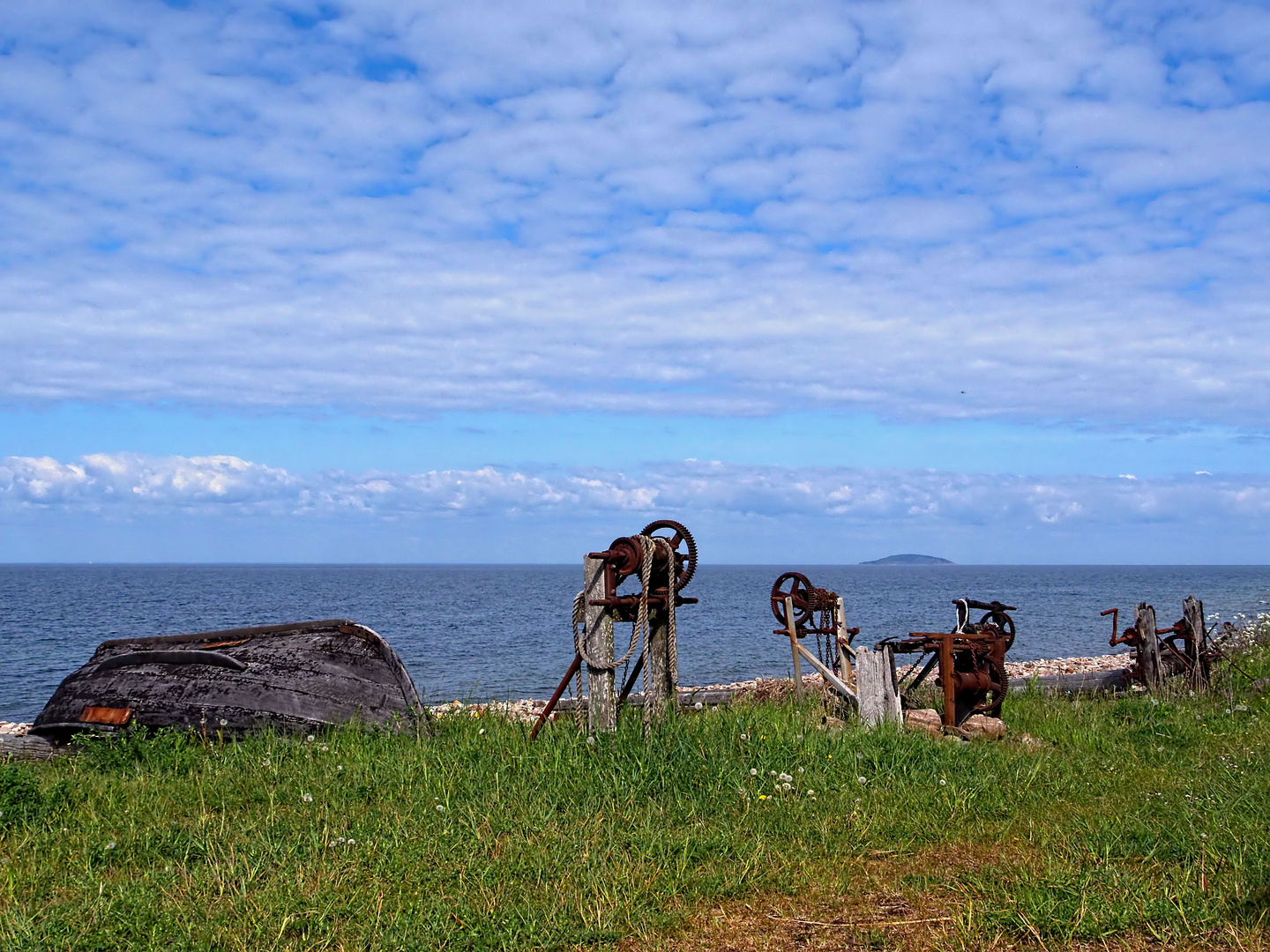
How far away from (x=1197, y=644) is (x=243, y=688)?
518 inches

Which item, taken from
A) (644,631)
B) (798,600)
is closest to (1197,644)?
(798,600)

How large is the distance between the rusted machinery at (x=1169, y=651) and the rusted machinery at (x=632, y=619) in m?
8.20

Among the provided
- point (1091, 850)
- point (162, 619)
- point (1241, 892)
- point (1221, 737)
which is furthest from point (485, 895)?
point (162, 619)

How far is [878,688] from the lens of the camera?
400 inches

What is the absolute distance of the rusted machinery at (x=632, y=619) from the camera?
8.48 m

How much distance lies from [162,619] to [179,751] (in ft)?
181

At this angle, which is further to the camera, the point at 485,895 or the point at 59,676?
the point at 59,676

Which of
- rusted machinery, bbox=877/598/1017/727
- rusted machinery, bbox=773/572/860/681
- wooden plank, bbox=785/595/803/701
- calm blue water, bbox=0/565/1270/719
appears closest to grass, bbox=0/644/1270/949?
rusted machinery, bbox=877/598/1017/727

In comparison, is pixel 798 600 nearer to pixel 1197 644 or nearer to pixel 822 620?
pixel 822 620

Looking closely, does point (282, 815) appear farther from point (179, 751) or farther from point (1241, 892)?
point (1241, 892)

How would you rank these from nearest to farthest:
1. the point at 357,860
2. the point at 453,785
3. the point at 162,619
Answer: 1. the point at 357,860
2. the point at 453,785
3. the point at 162,619

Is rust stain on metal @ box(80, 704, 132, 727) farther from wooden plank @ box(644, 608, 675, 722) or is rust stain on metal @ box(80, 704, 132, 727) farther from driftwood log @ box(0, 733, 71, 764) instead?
wooden plank @ box(644, 608, 675, 722)

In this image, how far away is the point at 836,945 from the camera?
458 cm

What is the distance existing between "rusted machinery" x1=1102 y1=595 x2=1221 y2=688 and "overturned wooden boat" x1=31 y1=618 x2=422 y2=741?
10484mm
